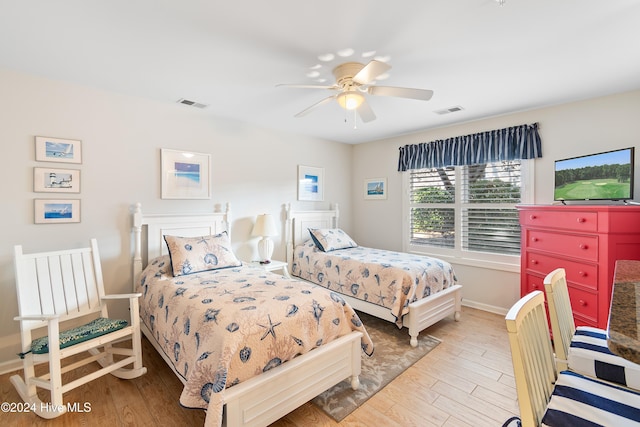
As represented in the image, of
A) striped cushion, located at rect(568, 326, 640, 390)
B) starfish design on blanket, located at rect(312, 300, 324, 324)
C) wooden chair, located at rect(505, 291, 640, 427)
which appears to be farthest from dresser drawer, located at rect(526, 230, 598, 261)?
starfish design on blanket, located at rect(312, 300, 324, 324)

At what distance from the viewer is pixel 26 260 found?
2189mm

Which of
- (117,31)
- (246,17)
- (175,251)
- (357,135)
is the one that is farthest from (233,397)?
(357,135)

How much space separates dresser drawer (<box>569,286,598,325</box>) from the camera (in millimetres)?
2359

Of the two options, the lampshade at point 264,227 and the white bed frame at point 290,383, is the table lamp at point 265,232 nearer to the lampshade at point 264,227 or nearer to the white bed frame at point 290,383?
the lampshade at point 264,227

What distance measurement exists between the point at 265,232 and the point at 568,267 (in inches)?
122

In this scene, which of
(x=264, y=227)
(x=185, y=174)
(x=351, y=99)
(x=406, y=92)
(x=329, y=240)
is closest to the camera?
(x=406, y=92)

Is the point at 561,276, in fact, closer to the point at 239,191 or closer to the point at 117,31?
the point at 117,31

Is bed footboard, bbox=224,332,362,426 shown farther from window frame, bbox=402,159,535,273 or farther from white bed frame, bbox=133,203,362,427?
window frame, bbox=402,159,535,273

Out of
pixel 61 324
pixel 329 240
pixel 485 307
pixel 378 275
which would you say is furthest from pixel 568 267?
pixel 61 324

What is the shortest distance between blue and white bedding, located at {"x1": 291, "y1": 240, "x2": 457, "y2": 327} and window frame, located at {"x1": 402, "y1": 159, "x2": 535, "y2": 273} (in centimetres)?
65

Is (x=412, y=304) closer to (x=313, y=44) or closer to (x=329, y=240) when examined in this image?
(x=329, y=240)

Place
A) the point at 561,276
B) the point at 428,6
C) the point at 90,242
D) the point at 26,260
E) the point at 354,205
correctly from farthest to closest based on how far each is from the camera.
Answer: the point at 354,205 < the point at 90,242 < the point at 26,260 < the point at 428,6 < the point at 561,276

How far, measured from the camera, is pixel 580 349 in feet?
3.86

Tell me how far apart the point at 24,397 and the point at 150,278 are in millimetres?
1052
